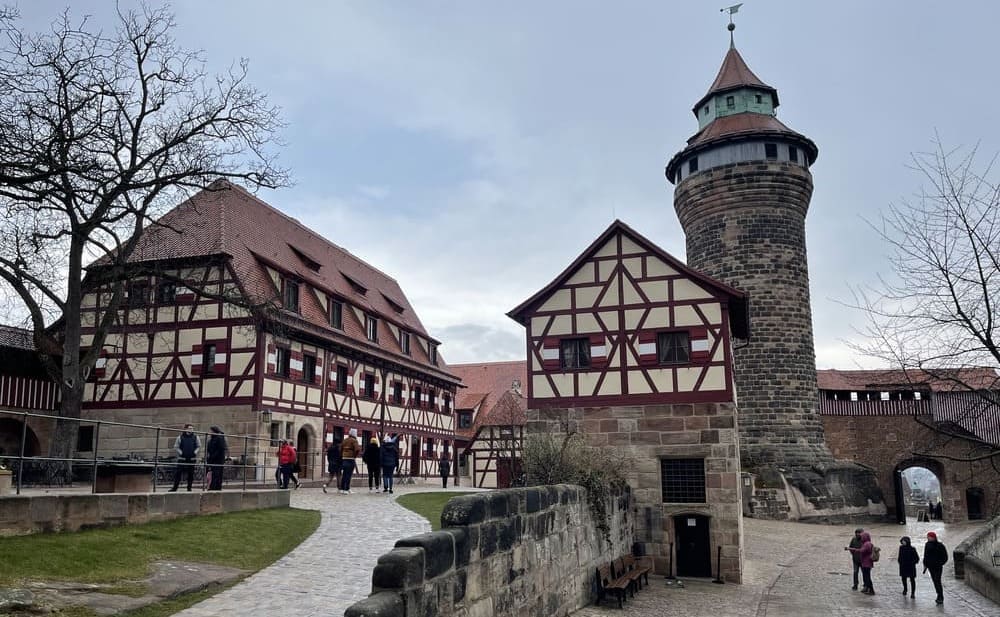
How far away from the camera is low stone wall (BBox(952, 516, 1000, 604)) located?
648 inches

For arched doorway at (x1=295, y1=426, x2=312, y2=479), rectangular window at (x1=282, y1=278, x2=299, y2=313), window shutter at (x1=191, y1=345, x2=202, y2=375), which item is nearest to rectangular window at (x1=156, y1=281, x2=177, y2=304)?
window shutter at (x1=191, y1=345, x2=202, y2=375)

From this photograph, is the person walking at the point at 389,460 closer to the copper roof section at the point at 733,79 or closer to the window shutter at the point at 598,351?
the window shutter at the point at 598,351

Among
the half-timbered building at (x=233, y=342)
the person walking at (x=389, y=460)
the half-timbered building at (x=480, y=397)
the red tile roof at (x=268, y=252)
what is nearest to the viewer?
the person walking at (x=389, y=460)

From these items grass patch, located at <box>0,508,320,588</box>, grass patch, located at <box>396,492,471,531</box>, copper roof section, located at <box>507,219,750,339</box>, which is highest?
copper roof section, located at <box>507,219,750,339</box>

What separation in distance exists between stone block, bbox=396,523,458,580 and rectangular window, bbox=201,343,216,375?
19106 millimetres

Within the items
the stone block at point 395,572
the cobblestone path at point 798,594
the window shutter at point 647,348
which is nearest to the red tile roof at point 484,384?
the cobblestone path at point 798,594

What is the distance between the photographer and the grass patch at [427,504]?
16641mm

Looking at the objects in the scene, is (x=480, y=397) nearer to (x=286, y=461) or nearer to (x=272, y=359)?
(x=272, y=359)

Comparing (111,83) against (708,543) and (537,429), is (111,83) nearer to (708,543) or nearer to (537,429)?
(537,429)

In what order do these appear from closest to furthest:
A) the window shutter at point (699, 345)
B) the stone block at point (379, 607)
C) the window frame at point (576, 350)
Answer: the stone block at point (379, 607) → the window shutter at point (699, 345) → the window frame at point (576, 350)

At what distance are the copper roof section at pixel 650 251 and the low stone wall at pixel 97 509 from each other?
372 inches

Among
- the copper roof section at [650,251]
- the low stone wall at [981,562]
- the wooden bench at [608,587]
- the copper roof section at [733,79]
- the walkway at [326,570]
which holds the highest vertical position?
the copper roof section at [733,79]

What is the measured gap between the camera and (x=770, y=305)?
104 ft

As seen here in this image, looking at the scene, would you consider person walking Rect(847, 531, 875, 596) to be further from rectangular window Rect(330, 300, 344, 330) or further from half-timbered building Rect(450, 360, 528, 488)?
half-timbered building Rect(450, 360, 528, 488)
